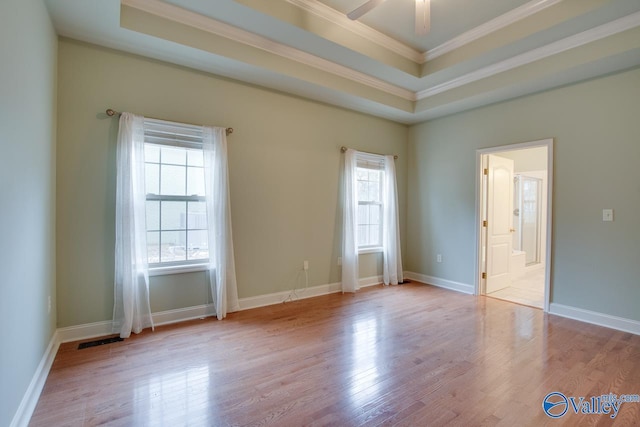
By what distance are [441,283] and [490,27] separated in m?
3.56

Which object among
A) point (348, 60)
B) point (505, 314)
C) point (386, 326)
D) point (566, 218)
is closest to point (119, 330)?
point (386, 326)

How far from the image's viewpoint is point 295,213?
4.14 meters

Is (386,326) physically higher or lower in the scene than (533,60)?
lower

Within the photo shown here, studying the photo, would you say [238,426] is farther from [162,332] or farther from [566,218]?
[566,218]

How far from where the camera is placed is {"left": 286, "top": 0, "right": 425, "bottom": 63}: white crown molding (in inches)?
115

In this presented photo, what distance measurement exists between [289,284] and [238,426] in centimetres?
237

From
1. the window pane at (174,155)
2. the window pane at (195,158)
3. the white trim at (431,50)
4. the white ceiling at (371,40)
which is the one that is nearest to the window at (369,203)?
the white ceiling at (371,40)

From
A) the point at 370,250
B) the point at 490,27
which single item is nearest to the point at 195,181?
the point at 370,250

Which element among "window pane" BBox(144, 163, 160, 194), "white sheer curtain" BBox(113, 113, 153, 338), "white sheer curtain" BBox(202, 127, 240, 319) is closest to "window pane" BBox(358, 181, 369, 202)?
"white sheer curtain" BBox(202, 127, 240, 319)

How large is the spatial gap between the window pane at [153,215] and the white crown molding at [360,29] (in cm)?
238

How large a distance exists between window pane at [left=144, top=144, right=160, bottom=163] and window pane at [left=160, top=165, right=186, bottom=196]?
0.35 ft

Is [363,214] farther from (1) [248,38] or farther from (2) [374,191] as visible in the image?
(1) [248,38]

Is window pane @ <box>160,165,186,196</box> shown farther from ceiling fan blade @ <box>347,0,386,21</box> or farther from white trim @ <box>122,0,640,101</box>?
ceiling fan blade @ <box>347,0,386,21</box>

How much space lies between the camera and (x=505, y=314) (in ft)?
12.2
